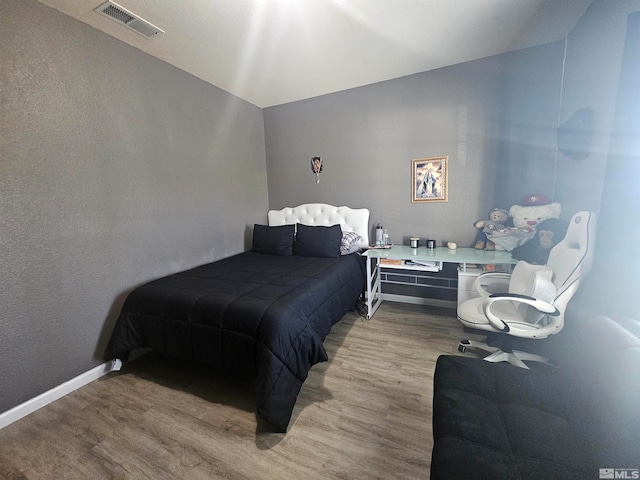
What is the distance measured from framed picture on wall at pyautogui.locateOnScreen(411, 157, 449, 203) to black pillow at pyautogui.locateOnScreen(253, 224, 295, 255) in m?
1.54

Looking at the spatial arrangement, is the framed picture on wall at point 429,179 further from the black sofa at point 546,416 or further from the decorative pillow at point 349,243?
the black sofa at point 546,416

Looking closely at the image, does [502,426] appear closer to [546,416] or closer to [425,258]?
[546,416]

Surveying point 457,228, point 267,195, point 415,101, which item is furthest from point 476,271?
point 267,195

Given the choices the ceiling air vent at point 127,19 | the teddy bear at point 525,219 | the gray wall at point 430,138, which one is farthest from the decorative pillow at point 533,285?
the ceiling air vent at point 127,19

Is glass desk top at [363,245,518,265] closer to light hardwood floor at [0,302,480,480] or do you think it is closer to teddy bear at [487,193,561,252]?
teddy bear at [487,193,561,252]

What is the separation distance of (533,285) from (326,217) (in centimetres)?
225

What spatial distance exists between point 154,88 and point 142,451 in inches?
109

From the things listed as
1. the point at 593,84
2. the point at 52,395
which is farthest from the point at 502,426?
the point at 52,395

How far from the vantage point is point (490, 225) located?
105 inches

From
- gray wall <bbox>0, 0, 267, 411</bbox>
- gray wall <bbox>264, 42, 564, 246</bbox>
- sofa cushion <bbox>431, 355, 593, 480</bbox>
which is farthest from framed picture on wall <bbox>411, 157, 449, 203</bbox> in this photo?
gray wall <bbox>0, 0, 267, 411</bbox>

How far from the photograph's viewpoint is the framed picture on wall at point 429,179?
298 cm

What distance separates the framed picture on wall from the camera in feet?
9.77

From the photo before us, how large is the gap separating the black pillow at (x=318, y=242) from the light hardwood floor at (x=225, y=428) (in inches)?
43.6

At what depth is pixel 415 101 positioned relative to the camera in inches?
118
